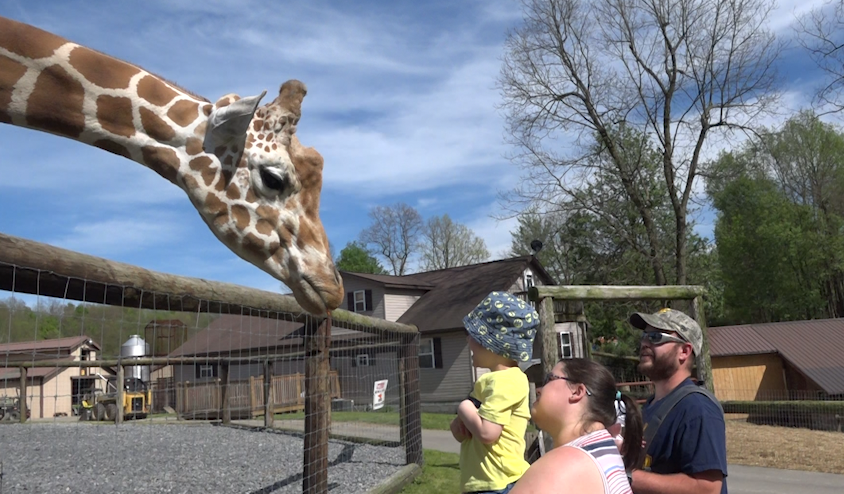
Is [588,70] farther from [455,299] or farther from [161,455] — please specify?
[161,455]

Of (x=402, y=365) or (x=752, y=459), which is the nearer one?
(x=402, y=365)

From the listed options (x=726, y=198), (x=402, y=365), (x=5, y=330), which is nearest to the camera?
(x=5, y=330)

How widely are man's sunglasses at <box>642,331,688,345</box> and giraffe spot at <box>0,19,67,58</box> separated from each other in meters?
3.04

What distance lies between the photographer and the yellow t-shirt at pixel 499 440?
9.86 ft

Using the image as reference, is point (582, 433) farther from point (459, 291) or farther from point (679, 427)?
point (459, 291)

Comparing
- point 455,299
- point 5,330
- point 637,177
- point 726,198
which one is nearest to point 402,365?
point 5,330

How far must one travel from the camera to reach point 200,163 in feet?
10.1

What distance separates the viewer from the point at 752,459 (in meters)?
11.4

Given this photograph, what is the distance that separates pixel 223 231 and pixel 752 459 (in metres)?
11.2

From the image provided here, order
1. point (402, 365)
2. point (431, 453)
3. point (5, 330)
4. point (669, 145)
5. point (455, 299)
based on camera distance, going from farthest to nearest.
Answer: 1. point (455, 299)
2. point (669, 145)
3. point (431, 453)
4. point (402, 365)
5. point (5, 330)

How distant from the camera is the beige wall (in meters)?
21.5

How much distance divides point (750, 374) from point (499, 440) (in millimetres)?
21472

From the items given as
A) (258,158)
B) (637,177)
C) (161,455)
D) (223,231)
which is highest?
(637,177)

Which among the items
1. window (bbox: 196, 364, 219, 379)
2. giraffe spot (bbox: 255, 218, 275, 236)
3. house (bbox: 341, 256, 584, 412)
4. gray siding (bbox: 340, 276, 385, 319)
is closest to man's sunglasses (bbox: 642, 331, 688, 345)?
giraffe spot (bbox: 255, 218, 275, 236)
